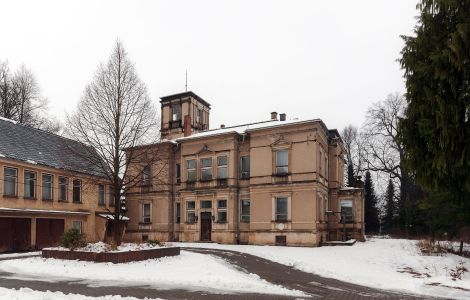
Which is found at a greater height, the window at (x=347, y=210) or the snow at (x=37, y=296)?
the window at (x=347, y=210)

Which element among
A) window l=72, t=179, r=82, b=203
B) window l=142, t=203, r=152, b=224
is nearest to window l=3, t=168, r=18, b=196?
window l=72, t=179, r=82, b=203

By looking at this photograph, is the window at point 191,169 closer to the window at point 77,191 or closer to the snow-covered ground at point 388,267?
the window at point 77,191

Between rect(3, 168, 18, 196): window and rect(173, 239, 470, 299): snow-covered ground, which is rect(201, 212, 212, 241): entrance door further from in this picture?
rect(3, 168, 18, 196): window

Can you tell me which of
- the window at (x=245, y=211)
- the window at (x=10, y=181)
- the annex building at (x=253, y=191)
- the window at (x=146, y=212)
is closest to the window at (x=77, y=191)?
the annex building at (x=253, y=191)

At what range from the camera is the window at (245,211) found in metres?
33.2

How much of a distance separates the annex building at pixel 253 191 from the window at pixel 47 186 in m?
6.47

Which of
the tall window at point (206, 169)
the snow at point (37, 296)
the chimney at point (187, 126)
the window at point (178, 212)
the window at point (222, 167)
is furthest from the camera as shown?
the chimney at point (187, 126)

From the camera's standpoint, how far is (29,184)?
28469 mm

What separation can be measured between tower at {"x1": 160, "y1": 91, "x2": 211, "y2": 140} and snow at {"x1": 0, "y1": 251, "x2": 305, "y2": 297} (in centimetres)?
2355

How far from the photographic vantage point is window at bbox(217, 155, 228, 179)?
112 ft

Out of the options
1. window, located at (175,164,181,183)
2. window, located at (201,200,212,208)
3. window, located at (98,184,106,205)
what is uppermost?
window, located at (175,164,181,183)

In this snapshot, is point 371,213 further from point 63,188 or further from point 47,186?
point 47,186

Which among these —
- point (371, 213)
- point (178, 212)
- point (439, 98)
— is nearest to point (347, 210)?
point (178, 212)

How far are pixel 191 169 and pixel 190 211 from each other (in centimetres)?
353
